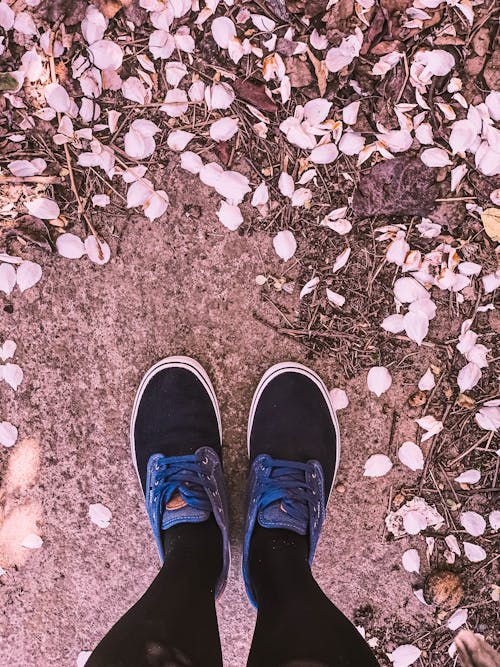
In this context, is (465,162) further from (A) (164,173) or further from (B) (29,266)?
(B) (29,266)

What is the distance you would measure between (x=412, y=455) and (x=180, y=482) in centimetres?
51

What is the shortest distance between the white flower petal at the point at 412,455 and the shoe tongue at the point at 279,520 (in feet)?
0.84

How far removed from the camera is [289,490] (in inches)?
45.1

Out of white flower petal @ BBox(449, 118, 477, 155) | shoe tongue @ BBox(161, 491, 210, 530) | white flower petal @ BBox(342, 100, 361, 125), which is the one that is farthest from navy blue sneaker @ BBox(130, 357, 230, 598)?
white flower petal @ BBox(449, 118, 477, 155)

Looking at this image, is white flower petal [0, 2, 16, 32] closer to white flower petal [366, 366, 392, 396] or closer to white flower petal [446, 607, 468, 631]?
white flower petal [366, 366, 392, 396]

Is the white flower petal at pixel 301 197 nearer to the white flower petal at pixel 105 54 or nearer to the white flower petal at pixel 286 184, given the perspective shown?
the white flower petal at pixel 286 184

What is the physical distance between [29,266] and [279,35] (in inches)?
27.7

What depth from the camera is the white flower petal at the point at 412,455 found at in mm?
1174

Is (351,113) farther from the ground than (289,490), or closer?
farther from the ground

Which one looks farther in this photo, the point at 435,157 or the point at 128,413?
the point at 128,413

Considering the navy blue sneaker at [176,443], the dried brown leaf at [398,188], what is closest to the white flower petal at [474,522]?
the navy blue sneaker at [176,443]

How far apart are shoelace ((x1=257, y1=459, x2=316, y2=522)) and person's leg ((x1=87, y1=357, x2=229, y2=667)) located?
10cm

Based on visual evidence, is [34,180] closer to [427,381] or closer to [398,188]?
[398,188]

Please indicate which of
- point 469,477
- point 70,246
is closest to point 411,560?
point 469,477
